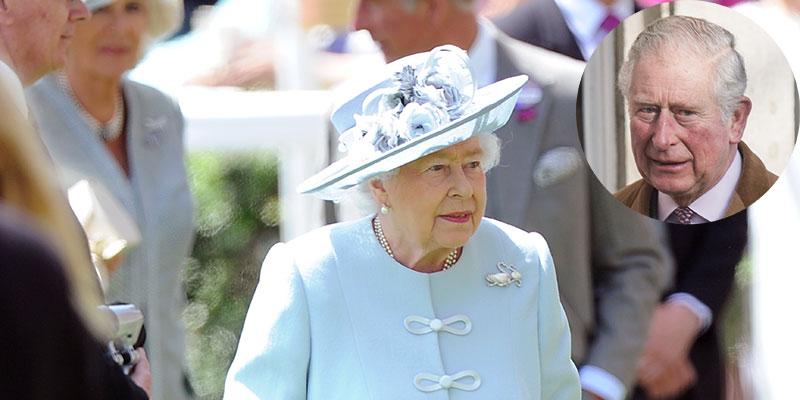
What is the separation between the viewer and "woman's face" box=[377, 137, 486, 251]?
4039mm

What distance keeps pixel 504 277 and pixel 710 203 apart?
131 centimetres

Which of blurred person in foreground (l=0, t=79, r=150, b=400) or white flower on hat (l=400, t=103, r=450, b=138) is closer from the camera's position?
blurred person in foreground (l=0, t=79, r=150, b=400)

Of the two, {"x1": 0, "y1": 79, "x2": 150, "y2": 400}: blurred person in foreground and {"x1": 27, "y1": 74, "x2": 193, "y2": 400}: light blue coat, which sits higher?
{"x1": 0, "y1": 79, "x2": 150, "y2": 400}: blurred person in foreground

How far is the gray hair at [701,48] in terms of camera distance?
5223 millimetres

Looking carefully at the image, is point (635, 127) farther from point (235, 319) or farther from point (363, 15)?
point (235, 319)

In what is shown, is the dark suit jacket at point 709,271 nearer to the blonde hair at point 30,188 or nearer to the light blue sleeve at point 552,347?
the light blue sleeve at point 552,347

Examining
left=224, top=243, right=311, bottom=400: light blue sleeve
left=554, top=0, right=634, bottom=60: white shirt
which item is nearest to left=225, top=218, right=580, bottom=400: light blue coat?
left=224, top=243, right=311, bottom=400: light blue sleeve

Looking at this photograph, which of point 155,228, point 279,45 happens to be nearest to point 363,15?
point 279,45

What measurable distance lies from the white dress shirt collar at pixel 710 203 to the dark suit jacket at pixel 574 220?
0.48 feet

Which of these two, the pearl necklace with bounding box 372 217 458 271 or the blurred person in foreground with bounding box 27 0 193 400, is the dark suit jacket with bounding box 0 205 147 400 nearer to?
the pearl necklace with bounding box 372 217 458 271

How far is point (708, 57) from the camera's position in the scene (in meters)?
5.27

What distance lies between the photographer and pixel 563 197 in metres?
5.00

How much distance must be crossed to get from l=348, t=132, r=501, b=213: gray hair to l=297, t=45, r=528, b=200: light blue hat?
24 millimetres

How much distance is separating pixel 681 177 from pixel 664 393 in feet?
2.15
